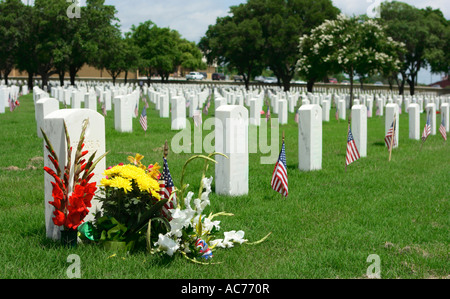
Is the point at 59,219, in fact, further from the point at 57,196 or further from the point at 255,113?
the point at 255,113

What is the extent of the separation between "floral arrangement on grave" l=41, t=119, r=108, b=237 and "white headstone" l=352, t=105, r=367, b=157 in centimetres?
753

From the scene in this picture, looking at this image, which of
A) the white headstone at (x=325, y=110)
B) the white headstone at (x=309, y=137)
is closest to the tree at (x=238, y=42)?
the white headstone at (x=325, y=110)

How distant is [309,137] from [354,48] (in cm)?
2135

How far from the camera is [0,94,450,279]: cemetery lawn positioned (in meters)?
4.62

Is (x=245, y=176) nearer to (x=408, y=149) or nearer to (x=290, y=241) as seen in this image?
(x=290, y=241)

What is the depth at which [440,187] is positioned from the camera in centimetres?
813

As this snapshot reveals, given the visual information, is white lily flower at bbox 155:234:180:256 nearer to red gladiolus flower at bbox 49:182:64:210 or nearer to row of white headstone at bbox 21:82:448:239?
red gladiolus flower at bbox 49:182:64:210

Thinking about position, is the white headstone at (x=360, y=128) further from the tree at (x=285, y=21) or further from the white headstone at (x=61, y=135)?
the tree at (x=285, y=21)

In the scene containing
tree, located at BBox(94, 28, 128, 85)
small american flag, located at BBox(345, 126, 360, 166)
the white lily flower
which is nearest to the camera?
the white lily flower

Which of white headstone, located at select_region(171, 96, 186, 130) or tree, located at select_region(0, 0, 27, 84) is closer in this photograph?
white headstone, located at select_region(171, 96, 186, 130)

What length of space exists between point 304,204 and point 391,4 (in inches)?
1783

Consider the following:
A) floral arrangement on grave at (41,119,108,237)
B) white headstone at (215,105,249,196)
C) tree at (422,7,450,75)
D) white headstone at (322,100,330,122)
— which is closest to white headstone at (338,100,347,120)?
white headstone at (322,100,330,122)

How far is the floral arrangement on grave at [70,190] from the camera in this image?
16.1 ft

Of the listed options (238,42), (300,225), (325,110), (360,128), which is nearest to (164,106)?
(325,110)
